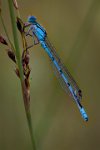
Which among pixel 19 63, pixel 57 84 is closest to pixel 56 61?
pixel 57 84

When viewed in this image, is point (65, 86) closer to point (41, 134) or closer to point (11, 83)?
point (41, 134)

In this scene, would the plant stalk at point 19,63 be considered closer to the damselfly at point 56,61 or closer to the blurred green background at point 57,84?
the damselfly at point 56,61

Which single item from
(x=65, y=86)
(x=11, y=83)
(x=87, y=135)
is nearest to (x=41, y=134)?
(x=65, y=86)

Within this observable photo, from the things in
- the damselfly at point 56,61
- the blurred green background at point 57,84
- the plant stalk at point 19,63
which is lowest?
the plant stalk at point 19,63

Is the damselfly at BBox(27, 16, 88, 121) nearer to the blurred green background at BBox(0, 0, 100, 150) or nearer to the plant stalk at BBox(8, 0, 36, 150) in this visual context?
the blurred green background at BBox(0, 0, 100, 150)

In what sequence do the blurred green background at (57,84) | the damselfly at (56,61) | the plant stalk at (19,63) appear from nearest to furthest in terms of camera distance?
1. the plant stalk at (19,63)
2. the damselfly at (56,61)
3. the blurred green background at (57,84)

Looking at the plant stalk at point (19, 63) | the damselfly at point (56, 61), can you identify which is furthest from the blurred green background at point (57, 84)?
the plant stalk at point (19, 63)

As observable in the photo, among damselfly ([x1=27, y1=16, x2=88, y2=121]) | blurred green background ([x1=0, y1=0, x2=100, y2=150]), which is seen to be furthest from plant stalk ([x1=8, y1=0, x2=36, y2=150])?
blurred green background ([x1=0, y1=0, x2=100, y2=150])

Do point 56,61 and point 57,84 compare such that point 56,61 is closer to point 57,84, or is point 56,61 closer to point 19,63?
point 57,84
